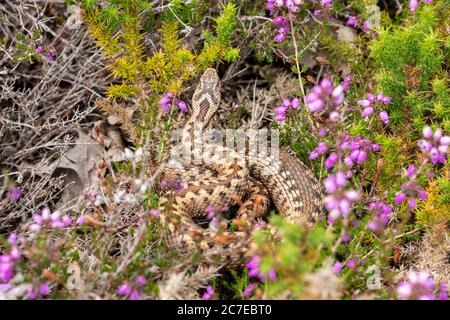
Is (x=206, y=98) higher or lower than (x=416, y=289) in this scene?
lower

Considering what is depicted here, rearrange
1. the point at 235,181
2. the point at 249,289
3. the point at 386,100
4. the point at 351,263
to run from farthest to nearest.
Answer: the point at 235,181 < the point at 386,100 < the point at 351,263 < the point at 249,289

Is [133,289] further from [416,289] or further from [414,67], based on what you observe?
[414,67]

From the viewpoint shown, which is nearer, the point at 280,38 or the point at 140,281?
the point at 140,281

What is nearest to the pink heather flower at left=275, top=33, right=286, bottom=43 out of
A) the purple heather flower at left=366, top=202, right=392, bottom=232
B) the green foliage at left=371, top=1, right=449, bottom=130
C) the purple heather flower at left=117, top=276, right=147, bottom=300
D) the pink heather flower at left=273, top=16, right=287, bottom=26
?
the pink heather flower at left=273, top=16, right=287, bottom=26

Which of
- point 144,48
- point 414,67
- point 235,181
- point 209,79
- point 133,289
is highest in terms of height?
point 414,67

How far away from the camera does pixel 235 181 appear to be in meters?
5.82

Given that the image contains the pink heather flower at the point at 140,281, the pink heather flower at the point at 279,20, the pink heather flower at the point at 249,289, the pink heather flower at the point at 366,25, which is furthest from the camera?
the pink heather flower at the point at 366,25

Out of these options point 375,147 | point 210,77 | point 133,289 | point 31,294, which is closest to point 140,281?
point 133,289

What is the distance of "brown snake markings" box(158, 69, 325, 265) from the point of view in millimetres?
5621

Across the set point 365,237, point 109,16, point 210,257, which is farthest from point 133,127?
point 365,237

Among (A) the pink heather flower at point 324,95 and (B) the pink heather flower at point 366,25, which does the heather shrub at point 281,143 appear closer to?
(A) the pink heather flower at point 324,95

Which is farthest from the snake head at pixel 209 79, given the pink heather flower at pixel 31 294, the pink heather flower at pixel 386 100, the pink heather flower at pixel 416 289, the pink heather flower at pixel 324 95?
the pink heather flower at pixel 416 289

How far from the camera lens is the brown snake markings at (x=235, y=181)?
5.62 m

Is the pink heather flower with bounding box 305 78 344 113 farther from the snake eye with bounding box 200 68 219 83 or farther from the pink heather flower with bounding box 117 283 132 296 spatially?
the snake eye with bounding box 200 68 219 83
